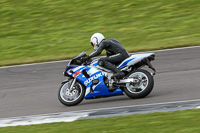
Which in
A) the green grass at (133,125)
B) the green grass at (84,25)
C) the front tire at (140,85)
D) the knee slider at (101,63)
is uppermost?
the green grass at (84,25)

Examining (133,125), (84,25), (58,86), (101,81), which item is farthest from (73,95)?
(84,25)

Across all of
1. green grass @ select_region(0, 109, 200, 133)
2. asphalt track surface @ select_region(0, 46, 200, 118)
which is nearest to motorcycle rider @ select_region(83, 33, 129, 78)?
asphalt track surface @ select_region(0, 46, 200, 118)

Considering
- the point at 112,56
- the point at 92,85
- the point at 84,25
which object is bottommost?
the point at 92,85

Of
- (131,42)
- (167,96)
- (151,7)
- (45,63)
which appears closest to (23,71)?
(45,63)

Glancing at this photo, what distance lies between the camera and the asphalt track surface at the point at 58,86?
9.84m

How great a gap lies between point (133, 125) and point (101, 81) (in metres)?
2.83

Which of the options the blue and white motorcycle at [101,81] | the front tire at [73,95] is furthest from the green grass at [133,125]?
the front tire at [73,95]

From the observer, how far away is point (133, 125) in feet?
23.8

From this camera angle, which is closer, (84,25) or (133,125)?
(133,125)

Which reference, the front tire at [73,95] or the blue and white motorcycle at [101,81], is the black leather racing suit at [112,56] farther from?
the front tire at [73,95]

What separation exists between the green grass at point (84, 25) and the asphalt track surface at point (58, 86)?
1.56 meters

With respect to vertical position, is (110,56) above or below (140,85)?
above

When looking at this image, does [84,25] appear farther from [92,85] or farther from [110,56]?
[92,85]

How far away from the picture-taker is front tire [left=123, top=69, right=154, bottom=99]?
9555mm
